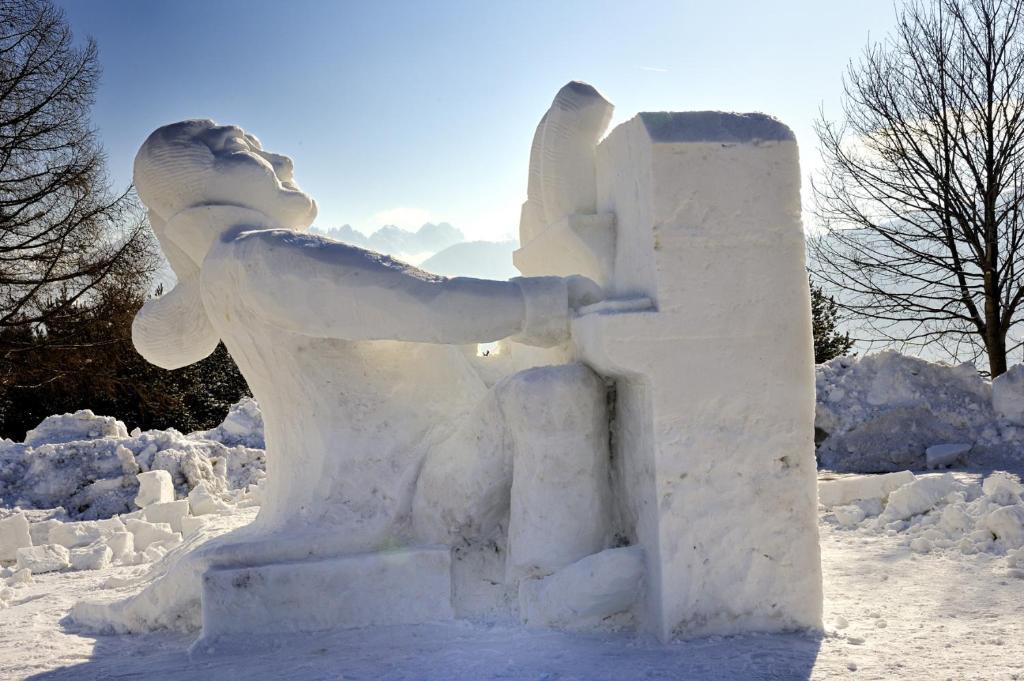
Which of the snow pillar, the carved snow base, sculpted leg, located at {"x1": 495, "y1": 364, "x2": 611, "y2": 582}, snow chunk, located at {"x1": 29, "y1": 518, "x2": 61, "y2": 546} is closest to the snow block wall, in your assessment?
the snow pillar

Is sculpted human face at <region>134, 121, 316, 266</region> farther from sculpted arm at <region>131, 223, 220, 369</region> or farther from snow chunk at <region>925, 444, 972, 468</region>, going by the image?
snow chunk at <region>925, 444, 972, 468</region>

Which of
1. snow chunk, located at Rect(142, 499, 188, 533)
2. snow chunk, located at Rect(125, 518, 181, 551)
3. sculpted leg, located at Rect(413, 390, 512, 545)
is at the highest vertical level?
sculpted leg, located at Rect(413, 390, 512, 545)

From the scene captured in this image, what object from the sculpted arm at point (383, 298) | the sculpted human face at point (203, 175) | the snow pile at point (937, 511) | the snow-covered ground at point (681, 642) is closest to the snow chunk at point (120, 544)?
the snow-covered ground at point (681, 642)

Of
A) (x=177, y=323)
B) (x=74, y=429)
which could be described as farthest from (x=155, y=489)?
(x=177, y=323)

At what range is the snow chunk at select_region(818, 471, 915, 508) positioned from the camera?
13.3 feet

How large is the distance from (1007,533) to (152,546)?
3455mm

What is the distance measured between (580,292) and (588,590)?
2.43 ft

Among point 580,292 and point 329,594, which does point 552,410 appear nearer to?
point 580,292

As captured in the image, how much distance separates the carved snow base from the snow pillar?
0.58 m

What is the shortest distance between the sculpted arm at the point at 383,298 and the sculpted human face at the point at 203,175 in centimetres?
36

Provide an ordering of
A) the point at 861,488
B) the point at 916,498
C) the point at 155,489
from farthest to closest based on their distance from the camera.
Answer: the point at 155,489
the point at 861,488
the point at 916,498

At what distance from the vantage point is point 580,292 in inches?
93.6

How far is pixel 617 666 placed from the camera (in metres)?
1.95

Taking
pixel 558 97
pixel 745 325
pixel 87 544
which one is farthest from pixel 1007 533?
pixel 87 544
